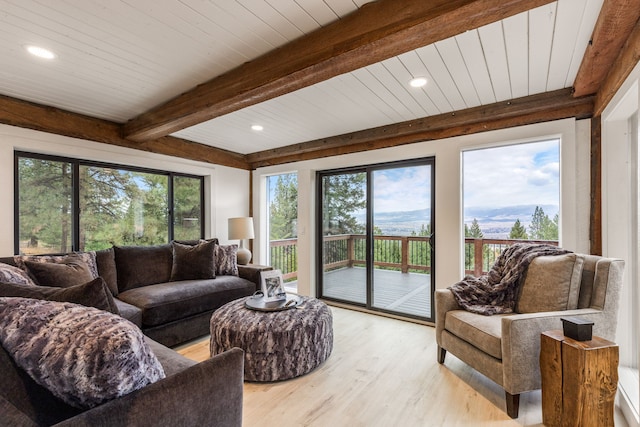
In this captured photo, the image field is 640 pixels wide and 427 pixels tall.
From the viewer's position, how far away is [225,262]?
146 inches

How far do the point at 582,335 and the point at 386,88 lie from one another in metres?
2.17

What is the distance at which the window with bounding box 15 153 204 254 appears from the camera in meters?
3.04

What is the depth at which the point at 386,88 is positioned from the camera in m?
2.56

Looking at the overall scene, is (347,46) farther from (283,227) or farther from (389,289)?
(283,227)

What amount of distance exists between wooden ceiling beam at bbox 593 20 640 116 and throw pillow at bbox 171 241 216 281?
3.80m

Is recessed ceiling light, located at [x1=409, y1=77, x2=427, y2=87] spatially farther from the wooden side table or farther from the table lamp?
the table lamp

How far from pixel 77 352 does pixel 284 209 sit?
4.25m

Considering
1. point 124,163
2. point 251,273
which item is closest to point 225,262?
point 251,273

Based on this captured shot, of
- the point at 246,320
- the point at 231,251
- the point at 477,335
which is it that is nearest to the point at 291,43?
the point at 246,320

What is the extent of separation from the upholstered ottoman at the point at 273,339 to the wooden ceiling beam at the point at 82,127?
2515mm

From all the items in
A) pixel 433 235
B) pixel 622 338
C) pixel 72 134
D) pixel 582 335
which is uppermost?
pixel 72 134

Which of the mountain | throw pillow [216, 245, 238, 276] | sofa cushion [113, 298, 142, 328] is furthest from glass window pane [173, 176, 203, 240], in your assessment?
the mountain

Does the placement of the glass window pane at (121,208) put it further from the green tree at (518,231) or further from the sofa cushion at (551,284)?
the green tree at (518,231)

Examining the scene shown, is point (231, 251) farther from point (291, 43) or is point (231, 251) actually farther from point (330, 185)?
point (291, 43)
